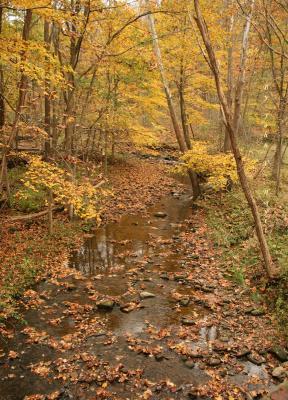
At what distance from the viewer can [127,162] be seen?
77.4 ft

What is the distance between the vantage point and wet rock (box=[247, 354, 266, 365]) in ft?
21.5

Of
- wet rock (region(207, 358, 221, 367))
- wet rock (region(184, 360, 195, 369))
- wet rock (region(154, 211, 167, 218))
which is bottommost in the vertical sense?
wet rock (region(184, 360, 195, 369))

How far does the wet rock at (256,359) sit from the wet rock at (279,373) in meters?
0.30

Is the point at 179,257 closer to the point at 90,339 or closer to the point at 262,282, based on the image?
the point at 262,282

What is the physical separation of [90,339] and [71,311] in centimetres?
116

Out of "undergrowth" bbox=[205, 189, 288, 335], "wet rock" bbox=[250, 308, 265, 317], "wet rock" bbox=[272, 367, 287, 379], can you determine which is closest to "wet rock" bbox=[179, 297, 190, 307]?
"wet rock" bbox=[250, 308, 265, 317]

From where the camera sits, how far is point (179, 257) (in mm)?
11344

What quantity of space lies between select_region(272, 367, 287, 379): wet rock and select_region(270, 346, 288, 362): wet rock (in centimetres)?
34

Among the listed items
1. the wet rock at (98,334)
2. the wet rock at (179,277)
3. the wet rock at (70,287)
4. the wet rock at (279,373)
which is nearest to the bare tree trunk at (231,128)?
the wet rock at (179,277)

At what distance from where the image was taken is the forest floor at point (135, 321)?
605cm

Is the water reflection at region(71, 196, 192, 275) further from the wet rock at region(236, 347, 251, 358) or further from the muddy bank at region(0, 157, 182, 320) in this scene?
the wet rock at region(236, 347, 251, 358)

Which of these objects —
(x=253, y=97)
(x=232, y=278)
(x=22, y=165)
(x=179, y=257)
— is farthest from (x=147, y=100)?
(x=253, y=97)

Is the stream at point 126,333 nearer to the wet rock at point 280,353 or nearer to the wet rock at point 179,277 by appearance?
the wet rock at point 179,277

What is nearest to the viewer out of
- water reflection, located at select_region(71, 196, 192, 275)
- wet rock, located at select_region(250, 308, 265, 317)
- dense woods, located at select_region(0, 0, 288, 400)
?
wet rock, located at select_region(250, 308, 265, 317)
